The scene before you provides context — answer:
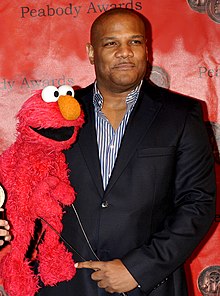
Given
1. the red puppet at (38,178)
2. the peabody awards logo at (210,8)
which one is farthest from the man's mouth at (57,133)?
the peabody awards logo at (210,8)

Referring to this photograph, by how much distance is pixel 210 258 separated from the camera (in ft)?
7.39

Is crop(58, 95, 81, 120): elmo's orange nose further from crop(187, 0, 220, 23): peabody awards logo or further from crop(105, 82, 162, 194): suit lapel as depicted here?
crop(187, 0, 220, 23): peabody awards logo

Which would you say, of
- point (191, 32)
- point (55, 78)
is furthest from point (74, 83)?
point (191, 32)

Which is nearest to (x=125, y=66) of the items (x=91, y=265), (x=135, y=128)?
(x=135, y=128)

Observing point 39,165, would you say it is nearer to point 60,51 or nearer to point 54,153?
point 54,153

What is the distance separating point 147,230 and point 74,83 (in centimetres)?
100

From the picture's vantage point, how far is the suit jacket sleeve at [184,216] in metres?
1.39

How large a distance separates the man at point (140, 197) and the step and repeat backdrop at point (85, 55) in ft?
2.26

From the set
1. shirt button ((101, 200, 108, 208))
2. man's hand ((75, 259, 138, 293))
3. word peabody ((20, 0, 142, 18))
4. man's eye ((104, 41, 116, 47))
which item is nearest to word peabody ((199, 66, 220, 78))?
Result: word peabody ((20, 0, 142, 18))

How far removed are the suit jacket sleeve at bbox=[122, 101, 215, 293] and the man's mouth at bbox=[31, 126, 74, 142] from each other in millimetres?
349

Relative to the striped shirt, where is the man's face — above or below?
above

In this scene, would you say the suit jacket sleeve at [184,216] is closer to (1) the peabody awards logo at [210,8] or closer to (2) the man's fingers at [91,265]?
(2) the man's fingers at [91,265]

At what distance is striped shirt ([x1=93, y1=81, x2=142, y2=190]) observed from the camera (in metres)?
1.50

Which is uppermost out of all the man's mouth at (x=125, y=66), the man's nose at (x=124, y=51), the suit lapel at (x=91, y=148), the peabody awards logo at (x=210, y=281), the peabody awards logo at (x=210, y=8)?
the peabody awards logo at (x=210, y=8)
